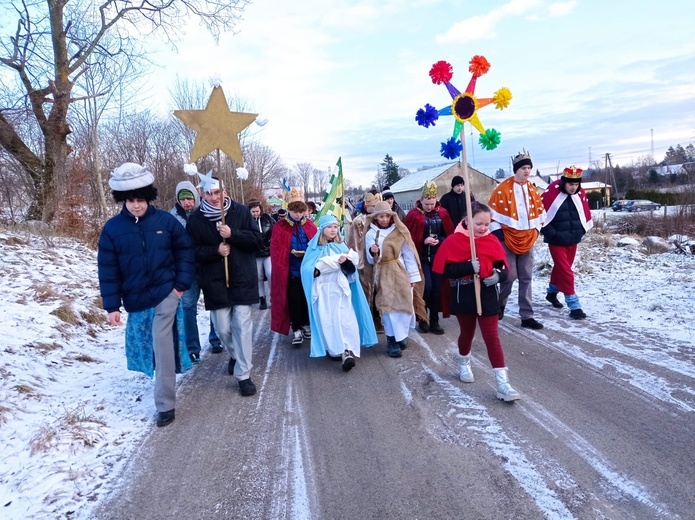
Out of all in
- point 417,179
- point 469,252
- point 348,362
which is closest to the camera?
point 469,252

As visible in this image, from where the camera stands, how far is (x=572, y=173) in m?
6.80

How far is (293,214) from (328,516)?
12.9 ft

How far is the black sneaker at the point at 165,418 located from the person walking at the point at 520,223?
14.5 feet

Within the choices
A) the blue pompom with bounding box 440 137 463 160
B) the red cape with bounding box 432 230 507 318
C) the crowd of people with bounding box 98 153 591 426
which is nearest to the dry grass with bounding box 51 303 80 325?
the crowd of people with bounding box 98 153 591 426

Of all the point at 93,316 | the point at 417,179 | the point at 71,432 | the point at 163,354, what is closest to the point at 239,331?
the point at 163,354

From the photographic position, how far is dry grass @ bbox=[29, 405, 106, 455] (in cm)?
355

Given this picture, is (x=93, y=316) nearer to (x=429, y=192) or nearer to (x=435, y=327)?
(x=435, y=327)

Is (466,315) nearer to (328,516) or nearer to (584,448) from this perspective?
(584,448)

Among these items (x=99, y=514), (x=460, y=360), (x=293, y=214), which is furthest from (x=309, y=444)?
(x=293, y=214)

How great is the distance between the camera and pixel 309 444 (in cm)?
364

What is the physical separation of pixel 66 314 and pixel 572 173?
25.2ft

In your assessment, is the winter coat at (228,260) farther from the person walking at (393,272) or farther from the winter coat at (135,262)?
the person walking at (393,272)

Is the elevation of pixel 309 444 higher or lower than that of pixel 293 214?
lower

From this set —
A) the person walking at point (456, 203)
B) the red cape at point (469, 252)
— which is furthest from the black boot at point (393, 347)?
the person walking at point (456, 203)
